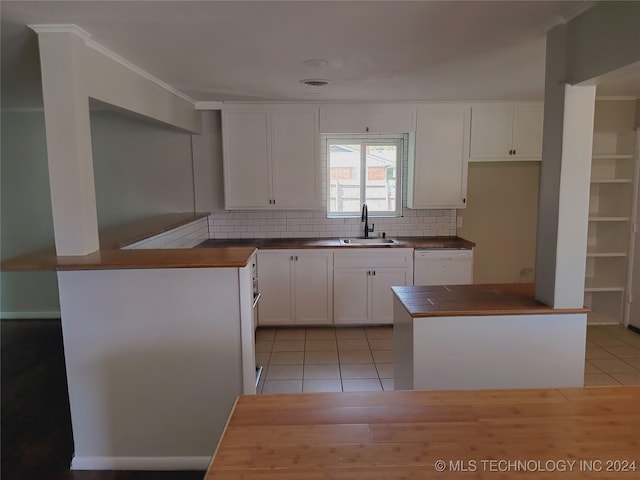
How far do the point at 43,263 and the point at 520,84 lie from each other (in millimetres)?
3550

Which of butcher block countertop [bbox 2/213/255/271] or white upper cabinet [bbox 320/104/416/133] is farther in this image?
white upper cabinet [bbox 320/104/416/133]

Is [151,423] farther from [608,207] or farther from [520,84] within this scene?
[608,207]

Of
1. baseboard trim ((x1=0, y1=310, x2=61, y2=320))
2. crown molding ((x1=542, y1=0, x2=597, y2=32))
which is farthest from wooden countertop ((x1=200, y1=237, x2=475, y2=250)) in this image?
crown molding ((x1=542, y1=0, x2=597, y2=32))

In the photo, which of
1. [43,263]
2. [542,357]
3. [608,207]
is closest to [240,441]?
→ [43,263]

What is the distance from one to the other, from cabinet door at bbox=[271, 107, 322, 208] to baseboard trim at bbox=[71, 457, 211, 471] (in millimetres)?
2605

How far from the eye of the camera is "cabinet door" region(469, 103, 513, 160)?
4.14 meters

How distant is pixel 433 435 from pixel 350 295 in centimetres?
300

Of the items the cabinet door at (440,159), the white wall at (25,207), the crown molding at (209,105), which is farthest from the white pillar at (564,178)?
the white wall at (25,207)

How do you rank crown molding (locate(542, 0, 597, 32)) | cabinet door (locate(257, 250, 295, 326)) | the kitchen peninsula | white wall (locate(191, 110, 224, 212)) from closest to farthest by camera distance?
crown molding (locate(542, 0, 597, 32))
the kitchen peninsula
cabinet door (locate(257, 250, 295, 326))
white wall (locate(191, 110, 224, 212))

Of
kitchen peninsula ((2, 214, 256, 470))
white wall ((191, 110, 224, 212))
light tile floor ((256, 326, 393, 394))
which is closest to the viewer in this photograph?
kitchen peninsula ((2, 214, 256, 470))

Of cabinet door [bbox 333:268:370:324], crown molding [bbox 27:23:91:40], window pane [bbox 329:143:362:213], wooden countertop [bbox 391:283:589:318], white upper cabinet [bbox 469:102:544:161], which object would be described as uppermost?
crown molding [bbox 27:23:91:40]

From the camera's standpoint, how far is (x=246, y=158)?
166 inches

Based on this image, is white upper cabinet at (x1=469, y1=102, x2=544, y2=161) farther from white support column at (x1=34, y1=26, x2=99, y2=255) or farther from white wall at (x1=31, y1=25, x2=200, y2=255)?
white support column at (x1=34, y1=26, x2=99, y2=255)

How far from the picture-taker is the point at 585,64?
1.90 meters
